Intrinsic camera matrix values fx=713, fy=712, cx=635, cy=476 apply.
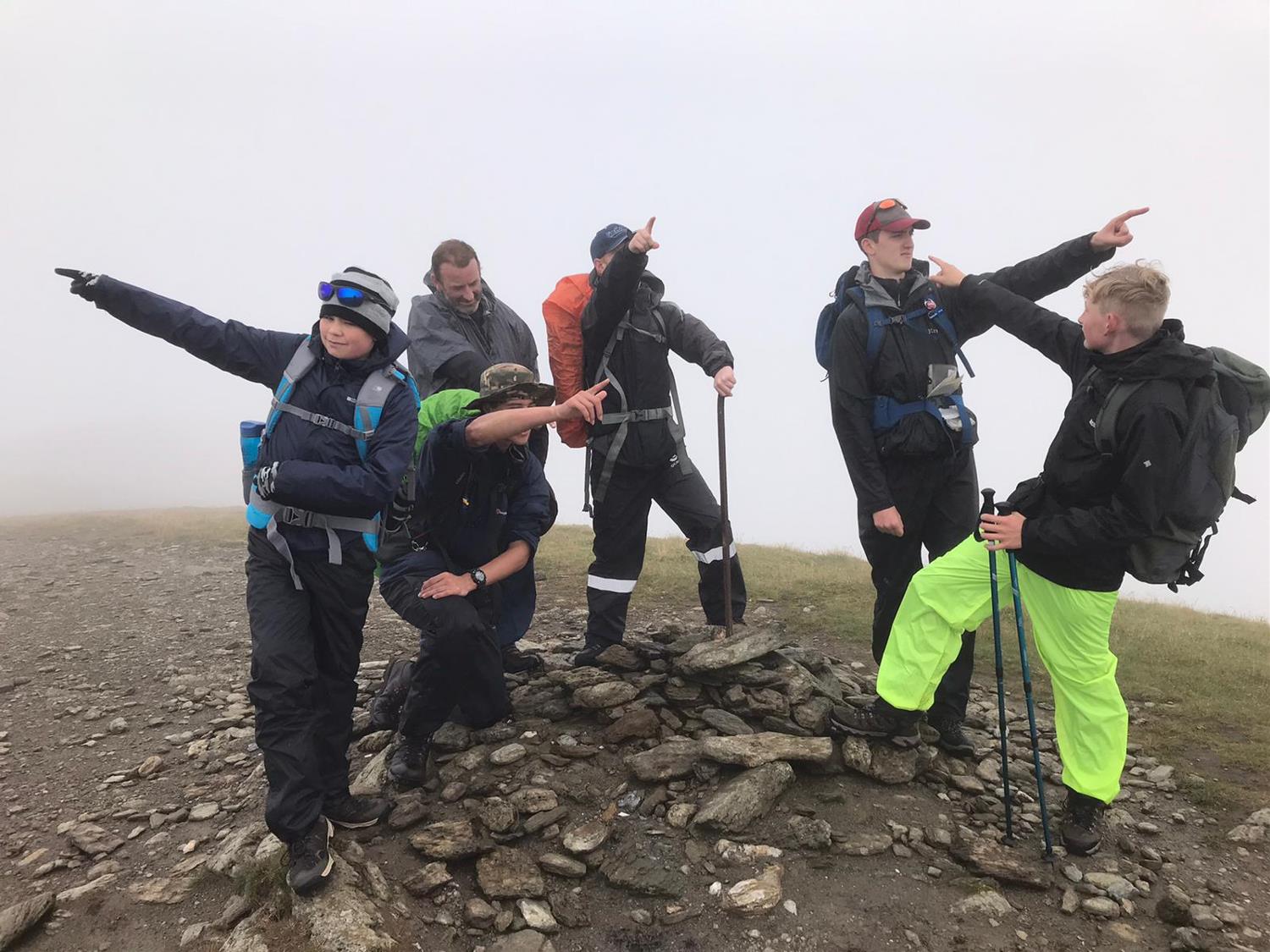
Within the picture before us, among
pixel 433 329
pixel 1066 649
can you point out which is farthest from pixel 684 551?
pixel 1066 649

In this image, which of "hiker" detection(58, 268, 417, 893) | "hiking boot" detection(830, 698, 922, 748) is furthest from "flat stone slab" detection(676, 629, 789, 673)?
"hiker" detection(58, 268, 417, 893)

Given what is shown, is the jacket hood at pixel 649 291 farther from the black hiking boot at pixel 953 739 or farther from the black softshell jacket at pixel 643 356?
the black hiking boot at pixel 953 739

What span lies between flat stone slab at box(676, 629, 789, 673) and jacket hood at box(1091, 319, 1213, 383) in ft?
11.8

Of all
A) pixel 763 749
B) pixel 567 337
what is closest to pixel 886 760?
pixel 763 749

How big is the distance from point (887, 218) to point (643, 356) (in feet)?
8.49

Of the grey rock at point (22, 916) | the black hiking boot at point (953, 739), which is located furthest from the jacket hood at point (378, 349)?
the black hiking boot at point (953, 739)

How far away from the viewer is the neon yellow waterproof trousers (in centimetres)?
478

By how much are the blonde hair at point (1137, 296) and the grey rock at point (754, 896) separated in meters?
4.17

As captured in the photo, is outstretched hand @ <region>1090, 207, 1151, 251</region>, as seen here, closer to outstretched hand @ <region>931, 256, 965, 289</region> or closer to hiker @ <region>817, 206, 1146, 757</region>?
hiker @ <region>817, 206, 1146, 757</region>

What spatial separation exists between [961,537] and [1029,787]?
80.8 inches

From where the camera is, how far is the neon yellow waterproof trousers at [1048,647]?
4.78m

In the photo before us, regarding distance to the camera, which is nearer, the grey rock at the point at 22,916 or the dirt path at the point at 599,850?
the grey rock at the point at 22,916

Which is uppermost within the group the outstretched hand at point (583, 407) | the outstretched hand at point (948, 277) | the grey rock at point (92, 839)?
the outstretched hand at point (948, 277)

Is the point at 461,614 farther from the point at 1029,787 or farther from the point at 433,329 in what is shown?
the point at 1029,787
